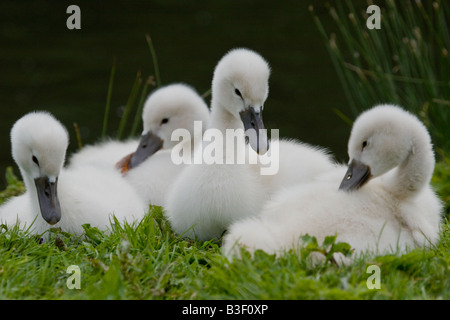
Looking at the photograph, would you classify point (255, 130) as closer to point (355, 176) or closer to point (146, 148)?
point (355, 176)

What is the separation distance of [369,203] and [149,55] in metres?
10.5

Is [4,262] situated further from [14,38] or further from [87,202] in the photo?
[14,38]

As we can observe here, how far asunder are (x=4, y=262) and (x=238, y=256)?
132cm

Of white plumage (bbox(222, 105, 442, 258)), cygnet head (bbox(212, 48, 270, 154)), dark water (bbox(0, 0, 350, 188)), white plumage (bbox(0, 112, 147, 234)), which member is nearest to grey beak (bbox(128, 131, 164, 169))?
white plumage (bbox(0, 112, 147, 234))

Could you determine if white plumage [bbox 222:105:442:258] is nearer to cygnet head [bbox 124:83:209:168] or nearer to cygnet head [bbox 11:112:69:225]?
cygnet head [bbox 11:112:69:225]

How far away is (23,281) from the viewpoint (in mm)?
4445

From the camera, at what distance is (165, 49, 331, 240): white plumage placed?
5508 millimetres

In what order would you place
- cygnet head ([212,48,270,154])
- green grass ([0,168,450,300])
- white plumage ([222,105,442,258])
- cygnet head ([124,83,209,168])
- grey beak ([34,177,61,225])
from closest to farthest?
1. green grass ([0,168,450,300])
2. white plumage ([222,105,442,258])
3. grey beak ([34,177,61,225])
4. cygnet head ([212,48,270,154])
5. cygnet head ([124,83,209,168])

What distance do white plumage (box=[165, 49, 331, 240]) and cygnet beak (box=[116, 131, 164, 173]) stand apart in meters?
1.30

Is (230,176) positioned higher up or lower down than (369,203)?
higher up

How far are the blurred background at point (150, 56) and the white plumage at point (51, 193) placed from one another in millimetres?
5016

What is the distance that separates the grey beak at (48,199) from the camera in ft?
17.5

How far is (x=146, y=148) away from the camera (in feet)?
23.6

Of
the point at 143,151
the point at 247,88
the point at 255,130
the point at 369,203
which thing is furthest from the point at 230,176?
the point at 143,151
